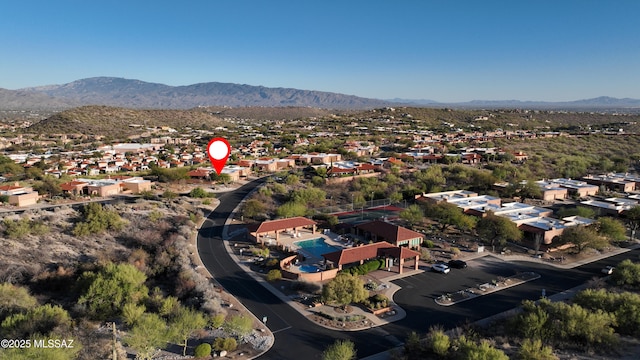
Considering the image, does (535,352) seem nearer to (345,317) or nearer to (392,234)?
(345,317)

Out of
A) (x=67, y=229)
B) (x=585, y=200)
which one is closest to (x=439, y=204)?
(x=585, y=200)

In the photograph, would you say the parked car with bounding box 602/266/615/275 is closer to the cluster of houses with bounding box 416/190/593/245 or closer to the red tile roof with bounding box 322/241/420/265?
the cluster of houses with bounding box 416/190/593/245

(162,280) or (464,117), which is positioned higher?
(464,117)

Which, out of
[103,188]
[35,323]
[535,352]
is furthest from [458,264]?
[103,188]

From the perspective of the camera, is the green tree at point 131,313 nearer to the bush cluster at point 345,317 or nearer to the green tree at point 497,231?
the bush cluster at point 345,317

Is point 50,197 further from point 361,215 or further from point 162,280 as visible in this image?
point 361,215

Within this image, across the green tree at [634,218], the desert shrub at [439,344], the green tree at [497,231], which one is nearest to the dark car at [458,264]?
the green tree at [497,231]
